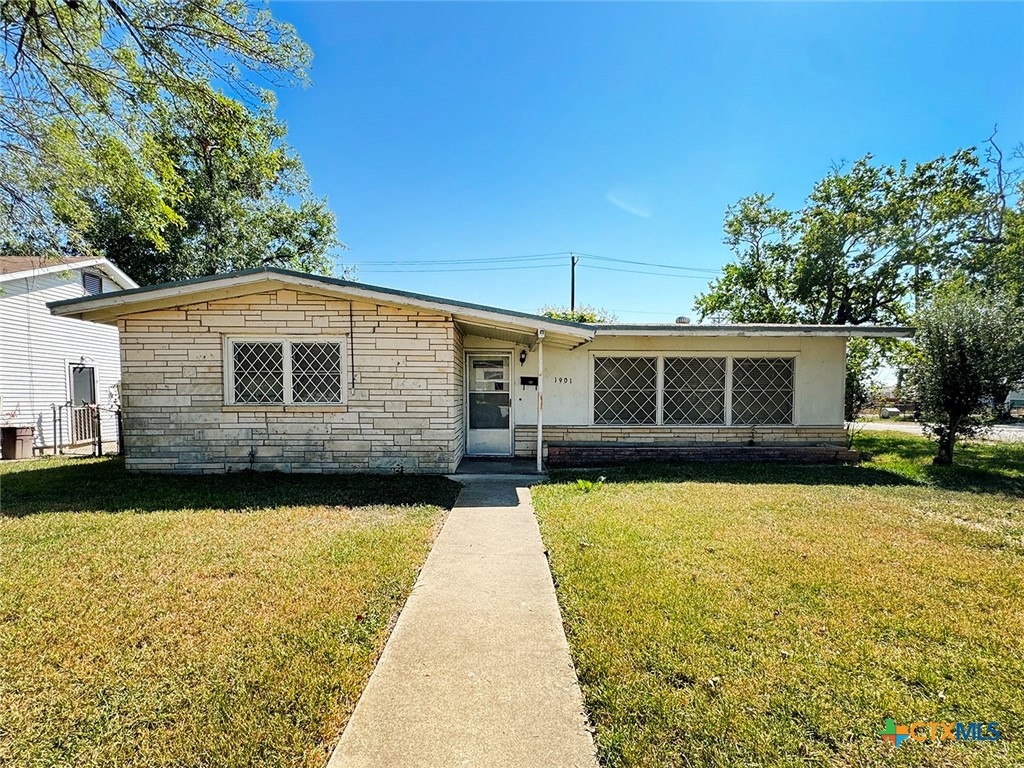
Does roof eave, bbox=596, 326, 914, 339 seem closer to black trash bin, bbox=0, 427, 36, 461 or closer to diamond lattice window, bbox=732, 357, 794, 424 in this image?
diamond lattice window, bbox=732, 357, 794, 424

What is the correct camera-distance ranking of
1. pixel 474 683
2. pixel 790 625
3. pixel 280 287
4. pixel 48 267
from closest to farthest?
pixel 474 683 < pixel 790 625 < pixel 280 287 < pixel 48 267

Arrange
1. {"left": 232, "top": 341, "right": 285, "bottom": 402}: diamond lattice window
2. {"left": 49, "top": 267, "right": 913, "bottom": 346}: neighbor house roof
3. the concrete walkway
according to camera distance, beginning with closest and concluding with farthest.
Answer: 1. the concrete walkway
2. {"left": 49, "top": 267, "right": 913, "bottom": 346}: neighbor house roof
3. {"left": 232, "top": 341, "right": 285, "bottom": 402}: diamond lattice window

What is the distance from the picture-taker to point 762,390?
9984 mm

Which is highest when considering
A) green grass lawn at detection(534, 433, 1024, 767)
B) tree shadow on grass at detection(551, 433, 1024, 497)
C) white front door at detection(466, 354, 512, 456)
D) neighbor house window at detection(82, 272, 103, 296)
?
neighbor house window at detection(82, 272, 103, 296)

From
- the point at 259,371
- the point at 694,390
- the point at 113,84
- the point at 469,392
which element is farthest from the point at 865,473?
the point at 113,84

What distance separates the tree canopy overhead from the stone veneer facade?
51.7ft

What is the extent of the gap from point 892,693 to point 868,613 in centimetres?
96

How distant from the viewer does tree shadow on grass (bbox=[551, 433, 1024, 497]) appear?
7.45 meters

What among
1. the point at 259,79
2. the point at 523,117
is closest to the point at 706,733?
the point at 259,79

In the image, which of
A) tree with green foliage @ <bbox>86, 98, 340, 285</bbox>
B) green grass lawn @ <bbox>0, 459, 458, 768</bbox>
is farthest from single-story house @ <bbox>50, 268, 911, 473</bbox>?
tree with green foliage @ <bbox>86, 98, 340, 285</bbox>

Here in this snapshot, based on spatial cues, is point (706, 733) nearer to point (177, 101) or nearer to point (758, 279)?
point (177, 101)

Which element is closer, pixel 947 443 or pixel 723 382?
pixel 947 443

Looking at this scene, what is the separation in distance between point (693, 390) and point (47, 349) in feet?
54.8

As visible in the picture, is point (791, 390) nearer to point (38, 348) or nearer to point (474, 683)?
point (474, 683)
